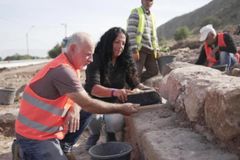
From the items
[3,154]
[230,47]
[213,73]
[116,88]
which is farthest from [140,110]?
[230,47]

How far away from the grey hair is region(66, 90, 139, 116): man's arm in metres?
0.38

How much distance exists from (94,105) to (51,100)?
0.37 m

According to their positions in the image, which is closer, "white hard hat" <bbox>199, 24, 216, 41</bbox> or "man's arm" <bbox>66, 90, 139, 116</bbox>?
"man's arm" <bbox>66, 90, 139, 116</bbox>

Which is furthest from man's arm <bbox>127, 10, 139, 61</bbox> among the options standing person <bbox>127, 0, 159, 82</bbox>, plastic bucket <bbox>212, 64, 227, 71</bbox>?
plastic bucket <bbox>212, 64, 227, 71</bbox>

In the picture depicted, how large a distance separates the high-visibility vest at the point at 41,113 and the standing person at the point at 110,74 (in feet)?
3.65

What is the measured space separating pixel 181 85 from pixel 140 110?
56 cm

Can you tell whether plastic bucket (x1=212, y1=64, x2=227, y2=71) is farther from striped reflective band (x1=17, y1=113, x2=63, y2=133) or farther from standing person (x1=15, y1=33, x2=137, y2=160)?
striped reflective band (x1=17, y1=113, x2=63, y2=133)

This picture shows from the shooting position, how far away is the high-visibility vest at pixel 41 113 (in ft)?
10.3

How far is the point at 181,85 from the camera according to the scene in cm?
401

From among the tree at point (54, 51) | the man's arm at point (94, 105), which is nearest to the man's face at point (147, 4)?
the man's arm at point (94, 105)

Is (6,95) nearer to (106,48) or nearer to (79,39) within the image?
(106,48)

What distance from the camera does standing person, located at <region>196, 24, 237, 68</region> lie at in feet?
20.5

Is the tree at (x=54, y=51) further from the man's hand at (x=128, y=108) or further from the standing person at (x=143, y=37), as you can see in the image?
the man's hand at (x=128, y=108)

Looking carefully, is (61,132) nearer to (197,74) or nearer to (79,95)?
(79,95)
